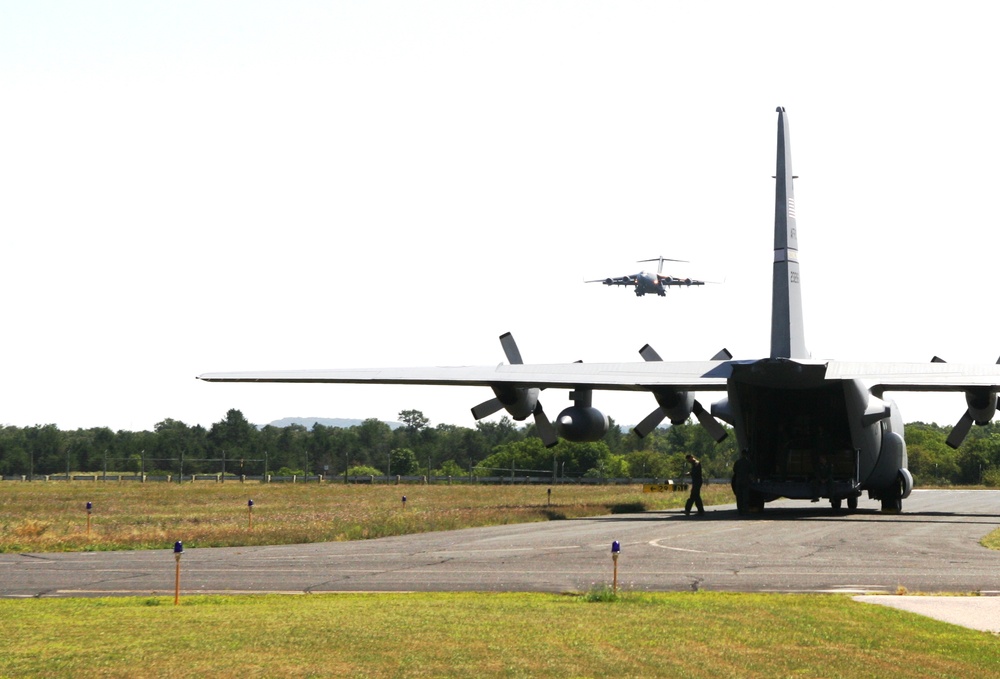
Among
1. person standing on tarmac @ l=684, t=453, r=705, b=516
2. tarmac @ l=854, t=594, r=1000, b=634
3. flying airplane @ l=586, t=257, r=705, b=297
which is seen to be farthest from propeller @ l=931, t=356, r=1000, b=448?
flying airplane @ l=586, t=257, r=705, b=297

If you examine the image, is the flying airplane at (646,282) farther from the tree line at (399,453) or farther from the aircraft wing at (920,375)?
the aircraft wing at (920,375)

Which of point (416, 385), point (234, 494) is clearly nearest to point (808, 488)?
point (416, 385)

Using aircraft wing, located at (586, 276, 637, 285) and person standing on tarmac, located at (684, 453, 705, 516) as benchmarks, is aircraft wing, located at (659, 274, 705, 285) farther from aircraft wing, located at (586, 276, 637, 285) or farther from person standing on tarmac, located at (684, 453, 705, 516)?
person standing on tarmac, located at (684, 453, 705, 516)

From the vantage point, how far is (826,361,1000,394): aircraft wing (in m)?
35.0

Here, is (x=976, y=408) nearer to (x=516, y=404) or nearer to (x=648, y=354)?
(x=648, y=354)

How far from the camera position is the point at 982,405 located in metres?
38.7

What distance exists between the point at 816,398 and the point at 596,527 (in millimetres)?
8928

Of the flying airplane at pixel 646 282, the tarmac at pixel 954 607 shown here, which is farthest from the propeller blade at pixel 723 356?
the flying airplane at pixel 646 282

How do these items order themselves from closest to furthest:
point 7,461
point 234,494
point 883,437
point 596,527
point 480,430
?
1. point 596,527
2. point 883,437
3. point 234,494
4. point 7,461
5. point 480,430

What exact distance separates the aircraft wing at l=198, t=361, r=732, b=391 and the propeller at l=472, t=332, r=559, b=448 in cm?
70

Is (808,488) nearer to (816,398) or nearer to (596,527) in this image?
(816,398)

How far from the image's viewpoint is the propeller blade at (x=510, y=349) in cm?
4066

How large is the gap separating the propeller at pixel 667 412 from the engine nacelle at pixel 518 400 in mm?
3598

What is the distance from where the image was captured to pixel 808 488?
121 feet
